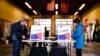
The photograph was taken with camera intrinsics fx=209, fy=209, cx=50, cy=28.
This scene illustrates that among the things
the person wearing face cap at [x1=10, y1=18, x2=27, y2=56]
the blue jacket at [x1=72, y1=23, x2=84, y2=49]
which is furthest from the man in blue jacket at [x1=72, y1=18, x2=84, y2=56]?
the person wearing face cap at [x1=10, y1=18, x2=27, y2=56]

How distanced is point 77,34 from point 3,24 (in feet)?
43.1

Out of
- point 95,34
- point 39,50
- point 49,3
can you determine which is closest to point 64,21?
point 95,34

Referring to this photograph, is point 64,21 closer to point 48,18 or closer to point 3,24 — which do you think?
point 48,18

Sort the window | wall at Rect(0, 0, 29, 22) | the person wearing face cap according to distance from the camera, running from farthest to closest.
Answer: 1. the window
2. wall at Rect(0, 0, 29, 22)
3. the person wearing face cap

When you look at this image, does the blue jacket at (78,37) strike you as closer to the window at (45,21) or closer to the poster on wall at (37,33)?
the poster on wall at (37,33)

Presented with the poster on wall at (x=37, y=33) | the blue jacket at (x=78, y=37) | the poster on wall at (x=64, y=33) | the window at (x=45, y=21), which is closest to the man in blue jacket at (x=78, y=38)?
the blue jacket at (x=78, y=37)

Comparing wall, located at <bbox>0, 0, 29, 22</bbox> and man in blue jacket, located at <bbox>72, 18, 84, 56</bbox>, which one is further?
wall, located at <bbox>0, 0, 29, 22</bbox>

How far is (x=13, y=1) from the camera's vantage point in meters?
20.6

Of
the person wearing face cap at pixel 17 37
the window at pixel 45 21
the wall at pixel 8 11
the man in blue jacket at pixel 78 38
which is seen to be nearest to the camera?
the man in blue jacket at pixel 78 38

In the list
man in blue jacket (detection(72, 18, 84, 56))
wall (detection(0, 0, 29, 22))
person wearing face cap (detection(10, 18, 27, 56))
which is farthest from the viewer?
wall (detection(0, 0, 29, 22))

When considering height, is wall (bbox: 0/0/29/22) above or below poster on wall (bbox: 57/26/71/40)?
above

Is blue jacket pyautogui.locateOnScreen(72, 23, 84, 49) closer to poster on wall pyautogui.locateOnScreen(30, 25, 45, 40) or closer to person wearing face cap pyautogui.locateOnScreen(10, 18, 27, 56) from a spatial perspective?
poster on wall pyautogui.locateOnScreen(30, 25, 45, 40)

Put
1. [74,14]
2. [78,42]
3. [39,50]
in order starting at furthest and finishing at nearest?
[74,14] → [39,50] → [78,42]

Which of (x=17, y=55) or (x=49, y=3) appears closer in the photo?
(x=17, y=55)
